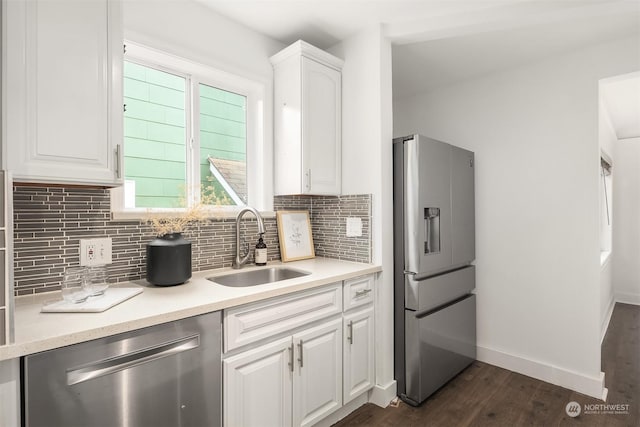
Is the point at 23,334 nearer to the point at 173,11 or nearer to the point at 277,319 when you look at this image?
the point at 277,319

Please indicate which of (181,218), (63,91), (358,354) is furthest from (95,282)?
(358,354)

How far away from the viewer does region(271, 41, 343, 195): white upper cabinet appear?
2.18 m

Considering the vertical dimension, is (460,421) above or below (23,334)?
below

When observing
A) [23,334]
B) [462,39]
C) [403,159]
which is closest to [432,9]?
[462,39]

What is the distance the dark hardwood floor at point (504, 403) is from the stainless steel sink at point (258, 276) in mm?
940

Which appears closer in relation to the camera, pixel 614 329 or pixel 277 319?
pixel 277 319

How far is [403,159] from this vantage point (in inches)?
87.1

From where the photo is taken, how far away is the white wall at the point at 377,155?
218cm

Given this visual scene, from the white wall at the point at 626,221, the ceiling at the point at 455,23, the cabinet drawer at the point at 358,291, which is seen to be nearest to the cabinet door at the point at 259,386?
the cabinet drawer at the point at 358,291

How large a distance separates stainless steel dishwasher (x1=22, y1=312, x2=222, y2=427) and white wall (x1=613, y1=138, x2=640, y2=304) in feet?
18.0

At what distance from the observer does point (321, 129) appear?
7.46 feet

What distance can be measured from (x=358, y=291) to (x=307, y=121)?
1.16 m

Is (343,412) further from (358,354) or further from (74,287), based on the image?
(74,287)

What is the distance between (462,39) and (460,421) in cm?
251
